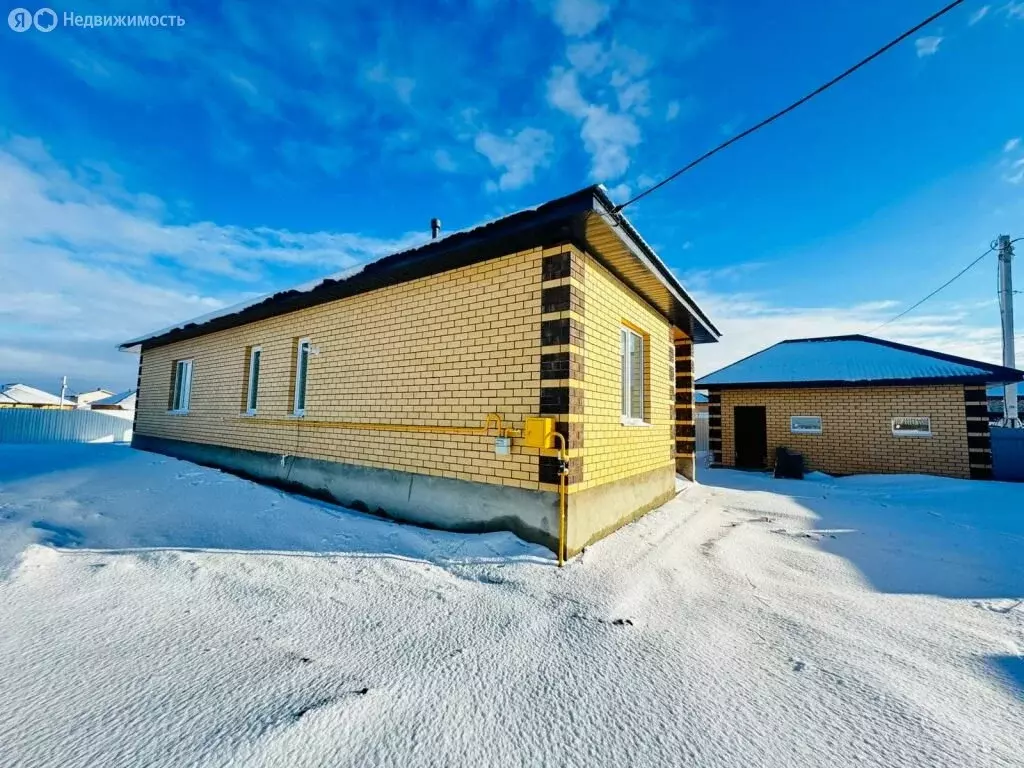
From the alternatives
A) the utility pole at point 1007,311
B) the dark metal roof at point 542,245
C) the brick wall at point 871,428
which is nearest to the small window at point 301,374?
the dark metal roof at point 542,245

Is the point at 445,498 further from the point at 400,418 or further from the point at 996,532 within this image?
the point at 996,532

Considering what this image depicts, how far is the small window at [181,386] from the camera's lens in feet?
31.8

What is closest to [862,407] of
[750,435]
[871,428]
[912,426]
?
[871,428]

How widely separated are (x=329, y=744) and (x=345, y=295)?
18.9 ft

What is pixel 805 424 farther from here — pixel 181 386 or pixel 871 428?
pixel 181 386

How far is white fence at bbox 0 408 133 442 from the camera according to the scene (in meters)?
15.1

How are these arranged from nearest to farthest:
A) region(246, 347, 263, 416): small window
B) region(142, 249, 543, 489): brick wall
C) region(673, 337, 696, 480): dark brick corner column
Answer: region(142, 249, 543, 489): brick wall
region(246, 347, 263, 416): small window
region(673, 337, 696, 480): dark brick corner column

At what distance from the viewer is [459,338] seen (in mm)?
4996

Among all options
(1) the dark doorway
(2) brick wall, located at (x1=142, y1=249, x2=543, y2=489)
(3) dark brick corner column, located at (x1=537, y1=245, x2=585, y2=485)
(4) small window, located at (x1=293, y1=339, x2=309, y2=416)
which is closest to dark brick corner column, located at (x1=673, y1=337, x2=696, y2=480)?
(1) the dark doorway

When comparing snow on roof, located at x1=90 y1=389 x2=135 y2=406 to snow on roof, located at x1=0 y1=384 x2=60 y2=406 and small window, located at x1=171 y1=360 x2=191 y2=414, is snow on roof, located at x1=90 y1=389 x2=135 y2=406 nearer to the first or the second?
snow on roof, located at x1=0 y1=384 x2=60 y2=406

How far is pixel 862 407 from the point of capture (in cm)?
1095

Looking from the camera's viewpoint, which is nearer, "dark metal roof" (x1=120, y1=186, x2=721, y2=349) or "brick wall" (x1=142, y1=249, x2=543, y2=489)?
"dark metal roof" (x1=120, y1=186, x2=721, y2=349)

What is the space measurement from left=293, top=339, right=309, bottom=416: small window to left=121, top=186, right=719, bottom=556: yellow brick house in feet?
0.09

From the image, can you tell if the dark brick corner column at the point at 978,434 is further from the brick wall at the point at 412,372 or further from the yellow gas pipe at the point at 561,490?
the brick wall at the point at 412,372
